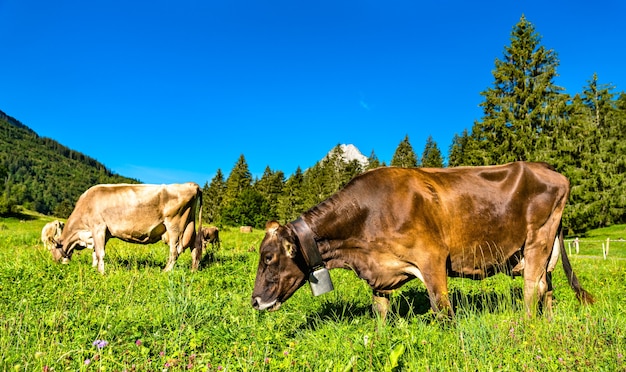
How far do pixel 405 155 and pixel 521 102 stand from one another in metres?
46.4

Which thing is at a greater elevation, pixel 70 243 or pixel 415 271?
pixel 70 243

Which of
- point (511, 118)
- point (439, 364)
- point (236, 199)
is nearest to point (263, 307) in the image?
point (439, 364)

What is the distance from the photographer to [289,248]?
5.14m

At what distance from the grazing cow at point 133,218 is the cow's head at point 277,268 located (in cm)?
604

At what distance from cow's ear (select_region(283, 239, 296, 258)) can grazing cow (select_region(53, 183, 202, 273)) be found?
623 cm

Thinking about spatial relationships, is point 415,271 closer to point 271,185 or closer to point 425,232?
point 425,232

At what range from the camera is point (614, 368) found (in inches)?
132

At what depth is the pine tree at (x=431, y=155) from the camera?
8281 cm

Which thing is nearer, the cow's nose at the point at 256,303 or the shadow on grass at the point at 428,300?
the cow's nose at the point at 256,303

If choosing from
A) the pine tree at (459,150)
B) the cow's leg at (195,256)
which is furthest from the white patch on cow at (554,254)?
the pine tree at (459,150)

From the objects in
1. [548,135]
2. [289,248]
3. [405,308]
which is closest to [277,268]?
[289,248]

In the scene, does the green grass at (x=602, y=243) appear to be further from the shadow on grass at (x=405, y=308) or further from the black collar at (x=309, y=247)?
the black collar at (x=309, y=247)

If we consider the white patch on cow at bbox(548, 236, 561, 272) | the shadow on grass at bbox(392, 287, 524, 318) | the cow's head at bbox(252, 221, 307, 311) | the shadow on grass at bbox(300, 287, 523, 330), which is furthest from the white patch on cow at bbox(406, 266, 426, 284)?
the white patch on cow at bbox(548, 236, 561, 272)

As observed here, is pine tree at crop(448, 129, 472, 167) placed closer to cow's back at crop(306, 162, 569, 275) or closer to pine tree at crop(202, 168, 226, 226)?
pine tree at crop(202, 168, 226, 226)
